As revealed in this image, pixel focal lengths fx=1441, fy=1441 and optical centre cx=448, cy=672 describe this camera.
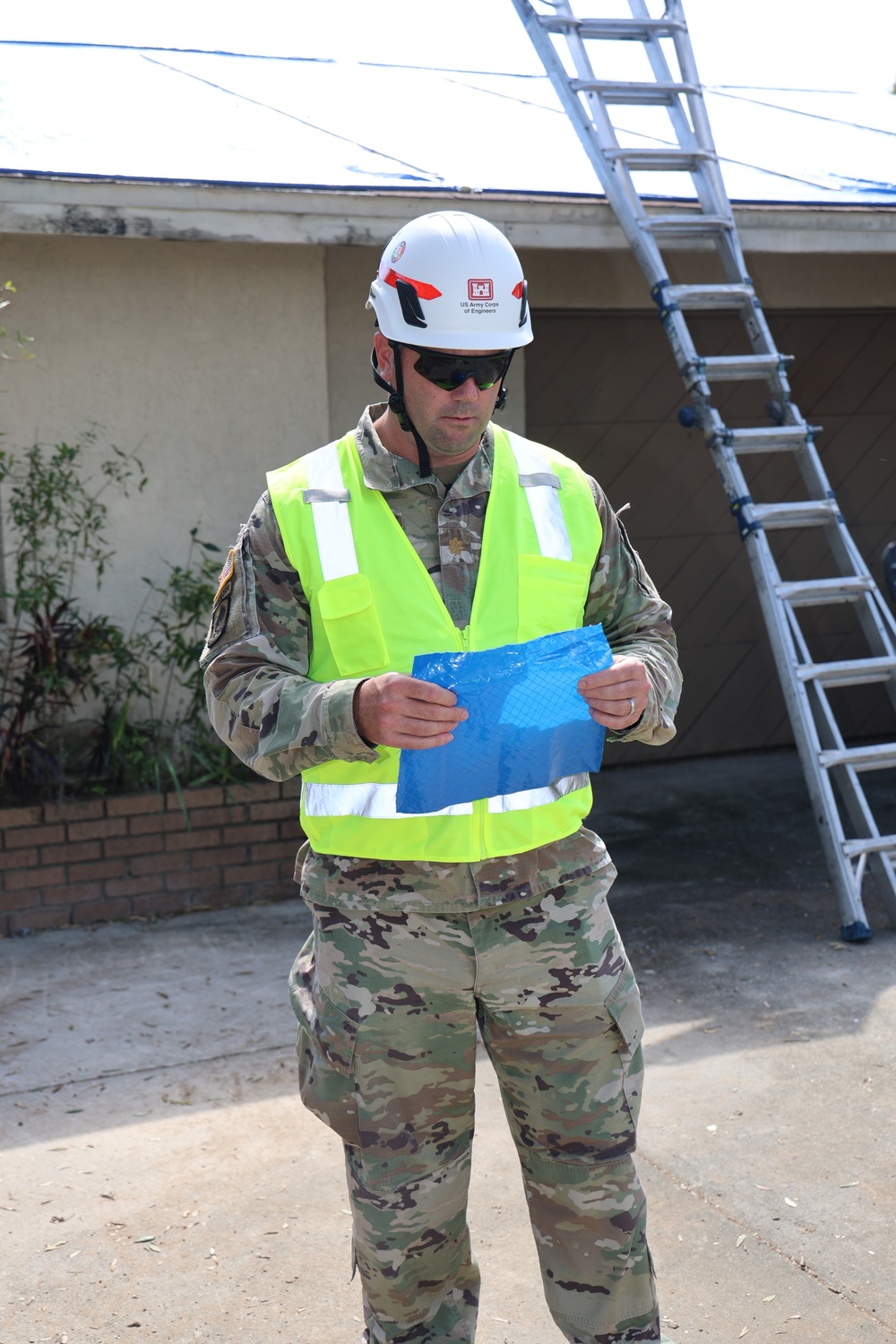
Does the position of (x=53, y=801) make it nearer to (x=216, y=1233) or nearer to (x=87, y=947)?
(x=87, y=947)

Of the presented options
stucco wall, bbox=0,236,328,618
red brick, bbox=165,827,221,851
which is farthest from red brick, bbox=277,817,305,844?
stucco wall, bbox=0,236,328,618

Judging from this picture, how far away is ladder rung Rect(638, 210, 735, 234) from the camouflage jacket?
3.84 m

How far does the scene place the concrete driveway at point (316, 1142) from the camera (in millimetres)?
3232

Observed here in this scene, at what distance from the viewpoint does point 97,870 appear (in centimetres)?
594

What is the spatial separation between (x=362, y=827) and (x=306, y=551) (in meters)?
0.49

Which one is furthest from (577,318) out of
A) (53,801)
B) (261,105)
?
(53,801)

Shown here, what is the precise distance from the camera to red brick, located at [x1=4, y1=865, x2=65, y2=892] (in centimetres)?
580

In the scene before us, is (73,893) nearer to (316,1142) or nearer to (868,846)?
(316,1142)

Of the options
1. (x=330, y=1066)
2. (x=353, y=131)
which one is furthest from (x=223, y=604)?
(x=353, y=131)

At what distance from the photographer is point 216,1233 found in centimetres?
355

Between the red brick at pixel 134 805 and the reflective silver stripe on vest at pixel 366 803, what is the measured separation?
3.56 meters

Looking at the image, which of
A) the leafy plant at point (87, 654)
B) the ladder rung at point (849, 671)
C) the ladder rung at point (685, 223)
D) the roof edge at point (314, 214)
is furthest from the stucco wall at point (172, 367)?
the ladder rung at point (849, 671)

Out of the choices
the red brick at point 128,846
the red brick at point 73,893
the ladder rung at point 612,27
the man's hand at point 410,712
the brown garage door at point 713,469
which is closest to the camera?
the man's hand at point 410,712

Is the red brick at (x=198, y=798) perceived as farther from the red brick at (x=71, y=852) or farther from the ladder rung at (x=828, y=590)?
the ladder rung at (x=828, y=590)
